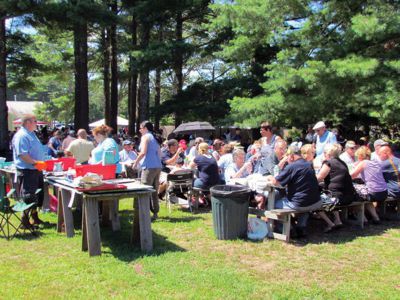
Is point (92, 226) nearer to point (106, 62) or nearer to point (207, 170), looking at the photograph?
point (207, 170)

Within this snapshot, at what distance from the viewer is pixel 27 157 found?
19.6ft

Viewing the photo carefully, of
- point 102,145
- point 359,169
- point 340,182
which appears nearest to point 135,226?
point 102,145

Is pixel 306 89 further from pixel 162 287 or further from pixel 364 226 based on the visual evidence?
pixel 162 287

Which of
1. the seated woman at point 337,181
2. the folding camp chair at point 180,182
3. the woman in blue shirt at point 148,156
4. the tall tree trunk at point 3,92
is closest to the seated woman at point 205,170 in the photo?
the folding camp chair at point 180,182

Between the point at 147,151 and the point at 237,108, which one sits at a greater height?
the point at 237,108

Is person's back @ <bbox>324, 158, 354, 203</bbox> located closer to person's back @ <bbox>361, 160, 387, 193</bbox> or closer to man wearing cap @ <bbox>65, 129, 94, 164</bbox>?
person's back @ <bbox>361, 160, 387, 193</bbox>

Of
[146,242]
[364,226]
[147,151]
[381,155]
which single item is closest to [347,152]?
[381,155]

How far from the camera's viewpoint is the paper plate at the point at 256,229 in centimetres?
589

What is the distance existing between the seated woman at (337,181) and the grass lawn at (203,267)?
0.26 meters

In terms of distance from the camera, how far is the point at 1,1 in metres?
12.3

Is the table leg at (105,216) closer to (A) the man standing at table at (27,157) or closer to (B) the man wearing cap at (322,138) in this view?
(A) the man standing at table at (27,157)

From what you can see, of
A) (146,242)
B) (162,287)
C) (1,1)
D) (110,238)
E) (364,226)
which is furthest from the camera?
(1,1)

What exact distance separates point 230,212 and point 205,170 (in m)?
1.97

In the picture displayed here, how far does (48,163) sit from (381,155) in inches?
216
